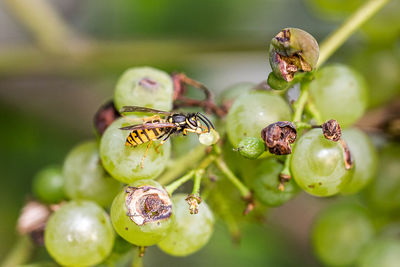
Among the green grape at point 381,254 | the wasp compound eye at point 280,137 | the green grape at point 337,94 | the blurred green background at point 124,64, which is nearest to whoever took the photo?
the wasp compound eye at point 280,137

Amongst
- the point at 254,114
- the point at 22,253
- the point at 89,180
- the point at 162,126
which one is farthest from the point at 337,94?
the point at 22,253

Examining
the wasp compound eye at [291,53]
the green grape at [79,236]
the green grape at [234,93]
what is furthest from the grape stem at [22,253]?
the wasp compound eye at [291,53]

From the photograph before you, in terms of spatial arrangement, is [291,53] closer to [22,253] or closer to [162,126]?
[162,126]

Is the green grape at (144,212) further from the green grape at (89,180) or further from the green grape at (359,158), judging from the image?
the green grape at (359,158)

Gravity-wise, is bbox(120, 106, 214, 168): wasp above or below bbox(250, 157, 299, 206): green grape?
above

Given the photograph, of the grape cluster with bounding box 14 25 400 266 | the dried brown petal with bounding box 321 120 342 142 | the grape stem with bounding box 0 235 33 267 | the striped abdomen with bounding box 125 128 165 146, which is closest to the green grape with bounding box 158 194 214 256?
the grape cluster with bounding box 14 25 400 266

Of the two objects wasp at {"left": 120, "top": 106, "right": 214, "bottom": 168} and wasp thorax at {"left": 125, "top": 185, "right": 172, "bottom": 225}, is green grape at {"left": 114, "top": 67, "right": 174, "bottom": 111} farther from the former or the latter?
wasp thorax at {"left": 125, "top": 185, "right": 172, "bottom": 225}

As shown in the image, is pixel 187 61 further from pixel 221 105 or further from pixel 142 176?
pixel 142 176

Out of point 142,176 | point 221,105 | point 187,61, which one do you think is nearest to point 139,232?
point 142,176
